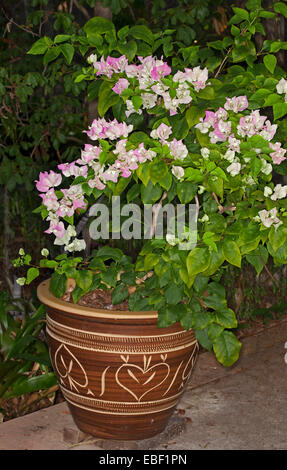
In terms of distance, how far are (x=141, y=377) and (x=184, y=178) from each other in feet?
2.66

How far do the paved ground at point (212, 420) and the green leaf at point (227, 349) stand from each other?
491 millimetres

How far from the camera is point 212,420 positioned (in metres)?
3.00

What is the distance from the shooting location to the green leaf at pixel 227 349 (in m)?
2.47

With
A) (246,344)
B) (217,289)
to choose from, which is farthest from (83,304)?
(246,344)

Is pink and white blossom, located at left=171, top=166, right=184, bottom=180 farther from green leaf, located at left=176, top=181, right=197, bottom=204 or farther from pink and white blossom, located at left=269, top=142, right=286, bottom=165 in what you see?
pink and white blossom, located at left=269, top=142, right=286, bottom=165

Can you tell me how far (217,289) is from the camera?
103 inches

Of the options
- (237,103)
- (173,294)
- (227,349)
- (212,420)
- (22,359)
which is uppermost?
(237,103)

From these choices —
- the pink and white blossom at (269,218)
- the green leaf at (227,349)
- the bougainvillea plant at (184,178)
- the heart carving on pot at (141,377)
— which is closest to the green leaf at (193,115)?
the bougainvillea plant at (184,178)

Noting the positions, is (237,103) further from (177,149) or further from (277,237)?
(277,237)

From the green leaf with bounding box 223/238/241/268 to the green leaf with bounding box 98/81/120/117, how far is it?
0.68 m

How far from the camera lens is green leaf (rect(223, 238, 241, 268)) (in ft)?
7.54

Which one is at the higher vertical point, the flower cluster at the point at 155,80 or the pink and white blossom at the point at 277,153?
the flower cluster at the point at 155,80

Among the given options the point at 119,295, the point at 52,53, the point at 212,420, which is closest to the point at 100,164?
the point at 52,53

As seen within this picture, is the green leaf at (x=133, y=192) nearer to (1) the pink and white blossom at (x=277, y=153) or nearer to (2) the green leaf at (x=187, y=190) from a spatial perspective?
(2) the green leaf at (x=187, y=190)
